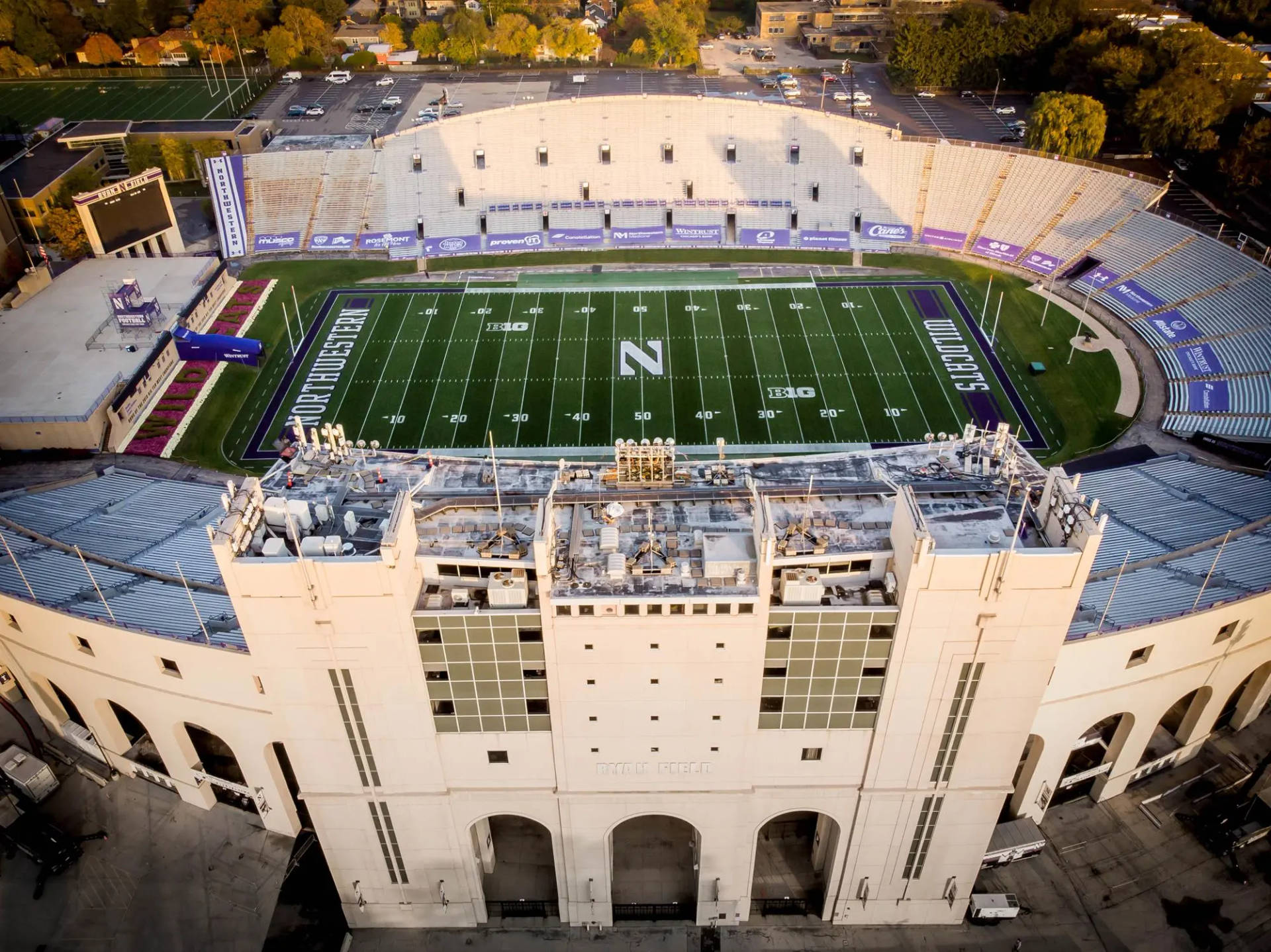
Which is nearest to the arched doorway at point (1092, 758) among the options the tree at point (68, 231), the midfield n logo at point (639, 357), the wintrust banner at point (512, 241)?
the midfield n logo at point (639, 357)

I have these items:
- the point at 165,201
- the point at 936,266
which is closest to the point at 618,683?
the point at 936,266

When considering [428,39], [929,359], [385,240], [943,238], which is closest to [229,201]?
[385,240]

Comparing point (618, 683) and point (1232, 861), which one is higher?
point (618, 683)

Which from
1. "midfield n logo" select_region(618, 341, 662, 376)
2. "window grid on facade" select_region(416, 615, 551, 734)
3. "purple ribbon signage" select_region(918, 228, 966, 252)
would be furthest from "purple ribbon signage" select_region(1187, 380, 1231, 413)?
"window grid on facade" select_region(416, 615, 551, 734)

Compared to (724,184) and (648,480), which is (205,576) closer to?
(648,480)

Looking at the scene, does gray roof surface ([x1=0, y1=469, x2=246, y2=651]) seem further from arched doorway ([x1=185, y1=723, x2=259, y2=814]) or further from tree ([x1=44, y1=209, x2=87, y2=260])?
tree ([x1=44, y1=209, x2=87, y2=260])

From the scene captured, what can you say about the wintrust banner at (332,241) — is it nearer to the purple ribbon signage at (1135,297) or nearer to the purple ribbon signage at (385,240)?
the purple ribbon signage at (385,240)
